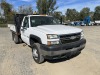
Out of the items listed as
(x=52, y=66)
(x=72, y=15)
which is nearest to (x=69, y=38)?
(x=52, y=66)

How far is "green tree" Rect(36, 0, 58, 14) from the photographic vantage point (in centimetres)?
3630

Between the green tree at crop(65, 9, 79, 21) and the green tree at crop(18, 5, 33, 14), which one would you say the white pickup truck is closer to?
the green tree at crop(18, 5, 33, 14)

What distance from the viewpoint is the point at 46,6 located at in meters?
36.3

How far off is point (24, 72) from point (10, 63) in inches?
49.4

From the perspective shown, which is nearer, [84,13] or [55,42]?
[55,42]

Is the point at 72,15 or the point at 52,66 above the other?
the point at 72,15

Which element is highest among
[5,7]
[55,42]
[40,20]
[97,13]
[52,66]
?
[5,7]

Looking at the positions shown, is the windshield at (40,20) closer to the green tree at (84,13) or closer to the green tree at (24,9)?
the green tree at (24,9)

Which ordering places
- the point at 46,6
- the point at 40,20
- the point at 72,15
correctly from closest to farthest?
the point at 40,20 < the point at 46,6 < the point at 72,15

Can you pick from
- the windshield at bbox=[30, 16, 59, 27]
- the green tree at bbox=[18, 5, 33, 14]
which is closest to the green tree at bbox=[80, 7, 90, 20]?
the green tree at bbox=[18, 5, 33, 14]

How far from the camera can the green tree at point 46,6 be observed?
3630 cm

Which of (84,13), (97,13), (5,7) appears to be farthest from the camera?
(97,13)

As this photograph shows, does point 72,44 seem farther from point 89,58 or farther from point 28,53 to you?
point 28,53

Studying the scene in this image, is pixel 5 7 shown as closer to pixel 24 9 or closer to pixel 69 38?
pixel 24 9
